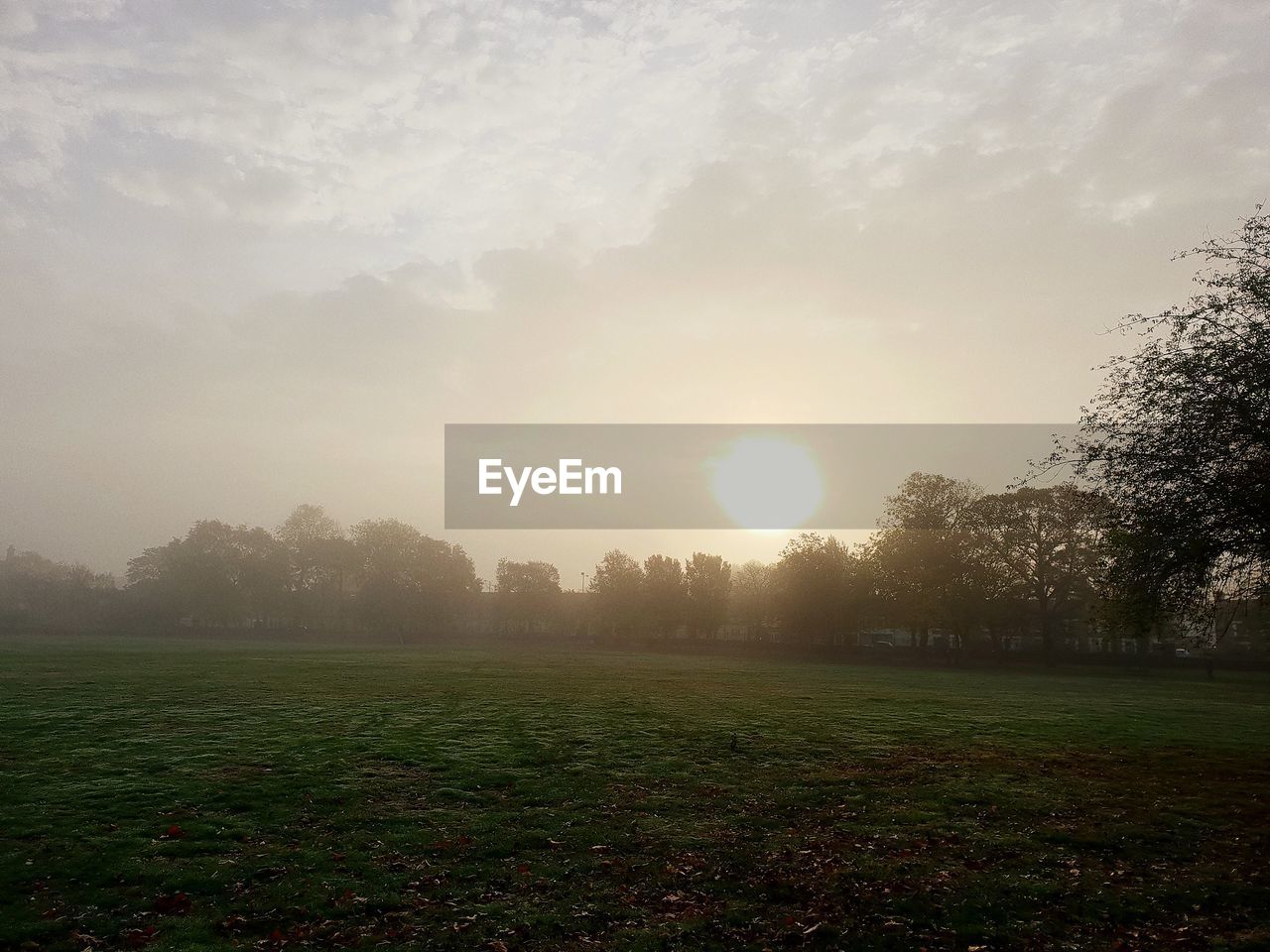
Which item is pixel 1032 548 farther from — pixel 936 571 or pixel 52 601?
pixel 52 601

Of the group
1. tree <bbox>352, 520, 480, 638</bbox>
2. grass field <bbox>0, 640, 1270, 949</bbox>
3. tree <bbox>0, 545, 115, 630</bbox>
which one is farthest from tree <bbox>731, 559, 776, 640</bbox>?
tree <bbox>0, 545, 115, 630</bbox>

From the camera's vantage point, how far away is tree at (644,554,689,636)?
12088 centimetres

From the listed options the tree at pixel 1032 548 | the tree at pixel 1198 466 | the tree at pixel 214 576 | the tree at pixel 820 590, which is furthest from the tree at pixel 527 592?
the tree at pixel 1198 466

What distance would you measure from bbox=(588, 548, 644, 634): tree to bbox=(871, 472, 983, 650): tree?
42.0 m

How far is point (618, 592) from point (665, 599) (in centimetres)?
1062

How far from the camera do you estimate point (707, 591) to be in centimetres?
12206

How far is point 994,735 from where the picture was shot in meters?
28.6

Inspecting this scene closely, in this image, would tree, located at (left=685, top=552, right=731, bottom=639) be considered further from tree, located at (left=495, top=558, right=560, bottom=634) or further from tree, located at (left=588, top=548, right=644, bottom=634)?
tree, located at (left=495, top=558, right=560, bottom=634)

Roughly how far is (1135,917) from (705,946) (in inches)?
286

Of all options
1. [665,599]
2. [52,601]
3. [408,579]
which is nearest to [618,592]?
[665,599]

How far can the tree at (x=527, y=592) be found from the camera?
144 metres

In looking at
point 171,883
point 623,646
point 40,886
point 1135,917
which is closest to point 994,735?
point 1135,917

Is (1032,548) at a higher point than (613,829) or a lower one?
higher

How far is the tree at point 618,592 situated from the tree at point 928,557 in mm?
41980
